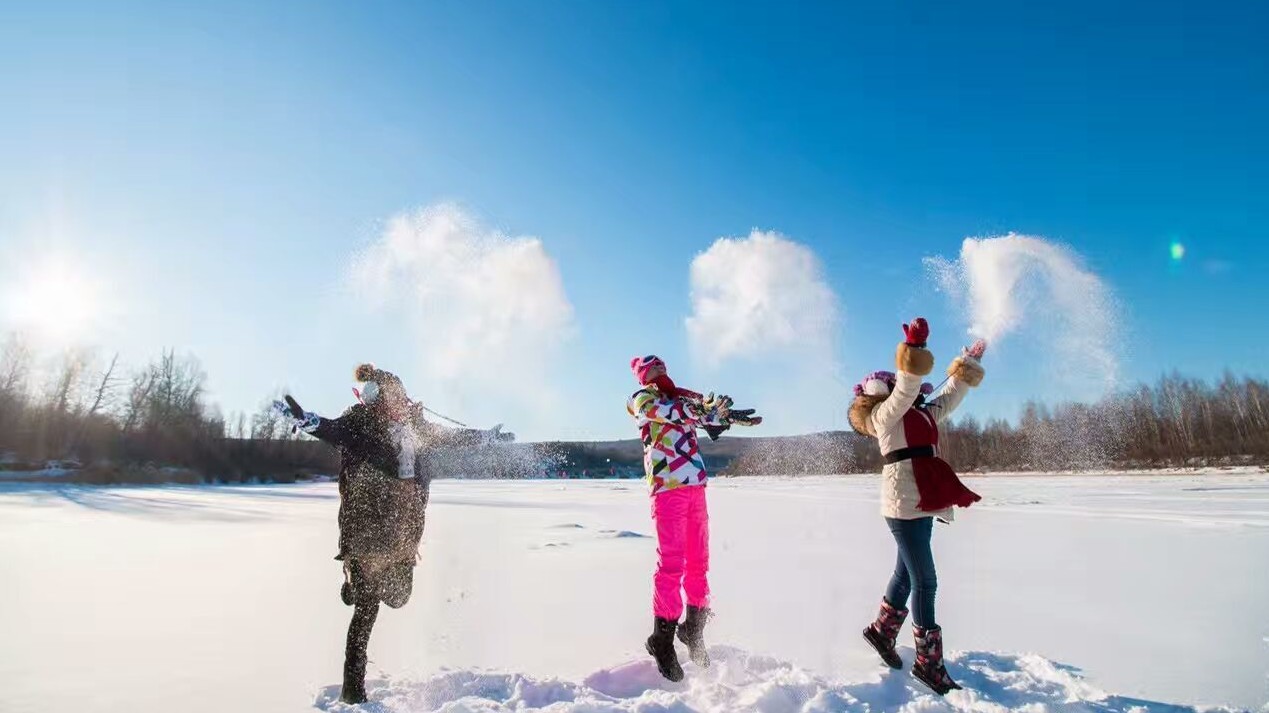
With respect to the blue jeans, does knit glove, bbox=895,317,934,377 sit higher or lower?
higher

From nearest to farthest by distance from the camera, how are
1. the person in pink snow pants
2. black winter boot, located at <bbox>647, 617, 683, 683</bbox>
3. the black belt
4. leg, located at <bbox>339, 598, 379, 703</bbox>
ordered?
leg, located at <bbox>339, 598, 379, 703</bbox> < black winter boot, located at <bbox>647, 617, 683, 683</bbox> < the black belt < the person in pink snow pants

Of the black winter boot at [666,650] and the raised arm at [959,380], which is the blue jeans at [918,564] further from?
the black winter boot at [666,650]

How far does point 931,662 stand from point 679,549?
1554 mm

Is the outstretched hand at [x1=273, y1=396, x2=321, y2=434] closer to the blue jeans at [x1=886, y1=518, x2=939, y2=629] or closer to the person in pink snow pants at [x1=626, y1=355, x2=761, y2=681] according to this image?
the person in pink snow pants at [x1=626, y1=355, x2=761, y2=681]

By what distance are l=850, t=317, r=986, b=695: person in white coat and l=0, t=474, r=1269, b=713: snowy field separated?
0.22 m

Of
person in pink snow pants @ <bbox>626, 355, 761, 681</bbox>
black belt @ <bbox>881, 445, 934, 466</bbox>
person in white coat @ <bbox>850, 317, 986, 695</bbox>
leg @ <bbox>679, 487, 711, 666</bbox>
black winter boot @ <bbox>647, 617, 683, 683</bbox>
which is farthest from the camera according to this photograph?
leg @ <bbox>679, 487, 711, 666</bbox>

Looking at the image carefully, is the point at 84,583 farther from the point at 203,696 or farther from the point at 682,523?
the point at 682,523

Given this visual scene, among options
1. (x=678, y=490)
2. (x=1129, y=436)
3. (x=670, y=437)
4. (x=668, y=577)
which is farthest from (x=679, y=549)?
(x=1129, y=436)

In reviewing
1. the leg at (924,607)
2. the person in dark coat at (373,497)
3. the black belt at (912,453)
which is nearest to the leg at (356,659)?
the person in dark coat at (373,497)

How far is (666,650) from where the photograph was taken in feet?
12.2

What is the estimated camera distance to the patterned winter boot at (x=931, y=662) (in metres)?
3.45

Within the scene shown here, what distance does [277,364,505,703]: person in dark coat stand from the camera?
3547mm

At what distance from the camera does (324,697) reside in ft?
11.3

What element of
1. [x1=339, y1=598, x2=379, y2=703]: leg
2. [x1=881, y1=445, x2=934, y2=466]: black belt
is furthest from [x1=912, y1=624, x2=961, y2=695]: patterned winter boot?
[x1=339, y1=598, x2=379, y2=703]: leg
